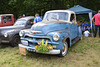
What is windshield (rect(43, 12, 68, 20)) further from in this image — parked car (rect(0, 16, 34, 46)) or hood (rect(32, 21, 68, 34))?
parked car (rect(0, 16, 34, 46))

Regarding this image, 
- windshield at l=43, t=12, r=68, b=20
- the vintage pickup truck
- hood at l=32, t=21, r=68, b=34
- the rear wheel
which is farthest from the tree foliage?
hood at l=32, t=21, r=68, b=34

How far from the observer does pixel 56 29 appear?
14.7ft

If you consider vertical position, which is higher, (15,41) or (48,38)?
(48,38)

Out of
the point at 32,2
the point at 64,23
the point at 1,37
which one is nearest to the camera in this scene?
the point at 64,23

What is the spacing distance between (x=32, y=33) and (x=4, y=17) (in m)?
4.98

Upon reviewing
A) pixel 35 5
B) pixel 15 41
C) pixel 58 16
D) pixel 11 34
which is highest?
pixel 35 5

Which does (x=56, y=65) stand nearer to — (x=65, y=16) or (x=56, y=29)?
(x=56, y=29)

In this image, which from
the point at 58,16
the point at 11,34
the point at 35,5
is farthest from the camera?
the point at 35,5

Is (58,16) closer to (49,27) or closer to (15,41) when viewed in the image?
(49,27)

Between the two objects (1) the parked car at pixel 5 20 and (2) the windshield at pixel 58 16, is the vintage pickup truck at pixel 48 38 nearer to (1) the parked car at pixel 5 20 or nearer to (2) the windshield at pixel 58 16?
(2) the windshield at pixel 58 16

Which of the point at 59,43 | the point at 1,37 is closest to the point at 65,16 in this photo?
the point at 59,43

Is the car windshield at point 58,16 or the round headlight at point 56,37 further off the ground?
the car windshield at point 58,16

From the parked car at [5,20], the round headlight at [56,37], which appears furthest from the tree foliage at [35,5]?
the round headlight at [56,37]

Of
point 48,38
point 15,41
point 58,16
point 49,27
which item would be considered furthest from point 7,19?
point 48,38
